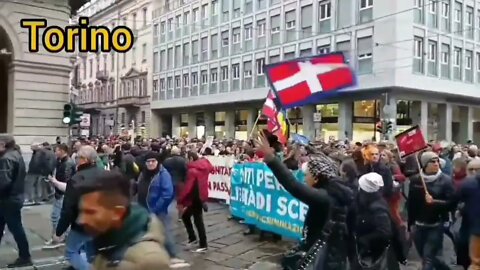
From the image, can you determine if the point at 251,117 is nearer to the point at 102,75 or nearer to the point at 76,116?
the point at 76,116

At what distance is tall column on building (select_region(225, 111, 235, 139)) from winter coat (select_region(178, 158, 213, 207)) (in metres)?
38.7

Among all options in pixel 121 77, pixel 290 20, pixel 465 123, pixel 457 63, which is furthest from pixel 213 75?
pixel 121 77

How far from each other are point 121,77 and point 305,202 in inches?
2537

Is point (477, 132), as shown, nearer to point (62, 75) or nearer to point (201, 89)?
point (201, 89)

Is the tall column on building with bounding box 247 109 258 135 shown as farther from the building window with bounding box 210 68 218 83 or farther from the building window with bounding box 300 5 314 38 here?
the building window with bounding box 300 5 314 38

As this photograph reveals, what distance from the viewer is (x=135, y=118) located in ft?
206

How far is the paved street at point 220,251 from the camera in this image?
8.17 m

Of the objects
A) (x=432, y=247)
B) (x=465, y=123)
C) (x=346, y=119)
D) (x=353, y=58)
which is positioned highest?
(x=353, y=58)

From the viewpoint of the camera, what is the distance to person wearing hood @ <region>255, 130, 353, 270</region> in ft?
14.3

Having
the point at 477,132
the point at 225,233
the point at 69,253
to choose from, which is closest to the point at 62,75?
the point at 225,233

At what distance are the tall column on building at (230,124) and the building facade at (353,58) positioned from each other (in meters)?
0.09

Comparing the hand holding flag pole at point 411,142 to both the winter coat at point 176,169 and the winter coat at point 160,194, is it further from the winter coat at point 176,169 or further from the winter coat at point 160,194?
the winter coat at point 160,194

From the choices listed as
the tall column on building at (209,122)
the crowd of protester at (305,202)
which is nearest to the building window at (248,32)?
the tall column on building at (209,122)

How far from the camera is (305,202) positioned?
435 centimetres
